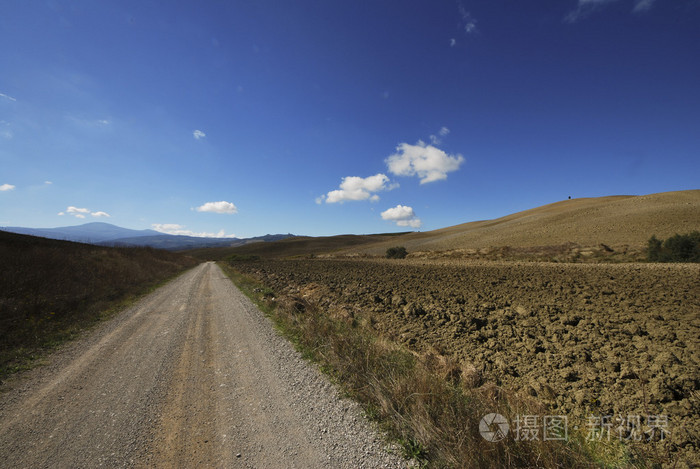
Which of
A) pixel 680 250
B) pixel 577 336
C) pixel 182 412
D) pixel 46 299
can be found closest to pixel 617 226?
pixel 680 250

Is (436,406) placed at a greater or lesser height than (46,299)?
lesser

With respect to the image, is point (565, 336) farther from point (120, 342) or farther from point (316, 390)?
point (120, 342)

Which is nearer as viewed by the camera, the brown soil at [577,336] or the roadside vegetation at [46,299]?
the brown soil at [577,336]

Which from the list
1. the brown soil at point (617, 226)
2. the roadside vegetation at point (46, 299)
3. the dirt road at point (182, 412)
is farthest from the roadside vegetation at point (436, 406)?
the brown soil at point (617, 226)

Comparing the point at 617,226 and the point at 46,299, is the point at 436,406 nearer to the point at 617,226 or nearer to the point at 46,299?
the point at 46,299

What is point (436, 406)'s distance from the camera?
3.97 meters

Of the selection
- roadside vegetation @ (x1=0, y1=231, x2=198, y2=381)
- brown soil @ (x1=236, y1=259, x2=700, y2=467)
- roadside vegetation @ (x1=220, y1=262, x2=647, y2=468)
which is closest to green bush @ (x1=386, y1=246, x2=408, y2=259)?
brown soil @ (x1=236, y1=259, x2=700, y2=467)

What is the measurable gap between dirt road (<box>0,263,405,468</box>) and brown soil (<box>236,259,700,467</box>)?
310 centimetres

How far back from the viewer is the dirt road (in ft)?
11.0

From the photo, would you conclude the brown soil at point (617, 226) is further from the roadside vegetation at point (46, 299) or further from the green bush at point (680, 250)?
the roadside vegetation at point (46, 299)

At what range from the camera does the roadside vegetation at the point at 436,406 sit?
3.04 meters

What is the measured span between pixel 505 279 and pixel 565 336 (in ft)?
28.5

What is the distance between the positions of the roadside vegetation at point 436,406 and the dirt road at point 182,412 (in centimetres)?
40

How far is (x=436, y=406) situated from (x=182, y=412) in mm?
4133
